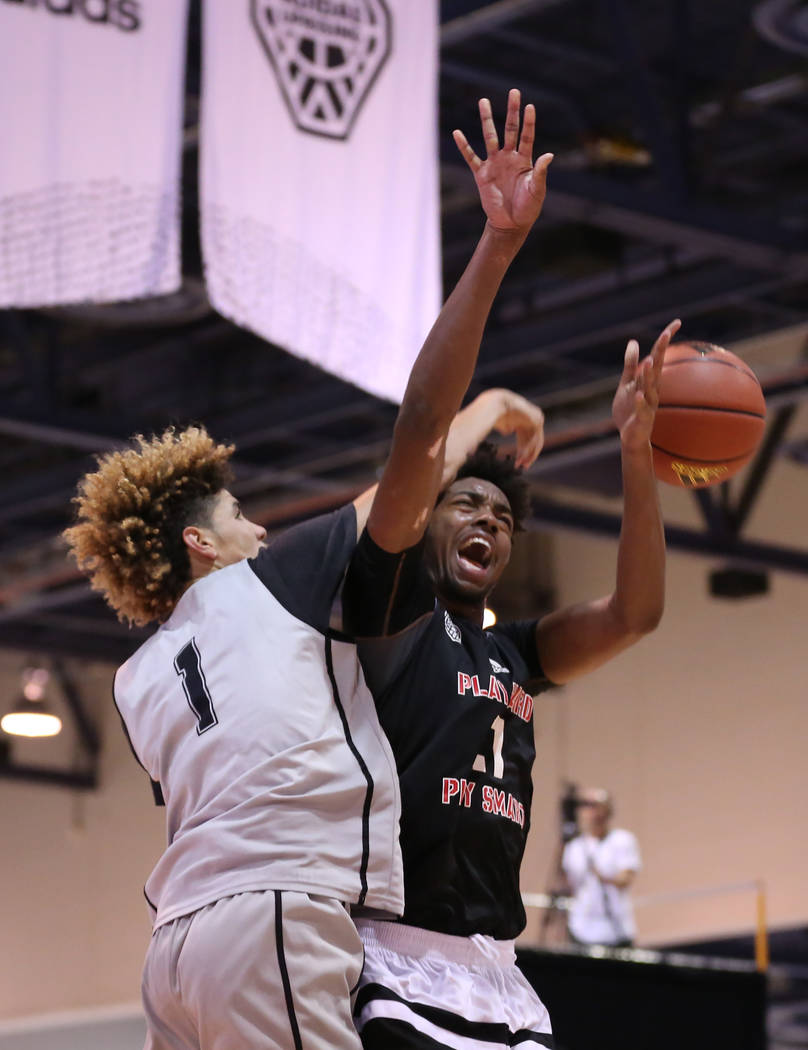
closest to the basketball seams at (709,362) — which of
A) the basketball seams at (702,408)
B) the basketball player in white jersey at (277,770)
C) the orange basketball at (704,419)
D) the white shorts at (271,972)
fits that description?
the orange basketball at (704,419)

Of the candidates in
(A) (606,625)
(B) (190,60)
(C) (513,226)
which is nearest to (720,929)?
(B) (190,60)

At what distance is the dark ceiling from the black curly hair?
433 centimetres

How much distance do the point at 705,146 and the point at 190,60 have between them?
281cm

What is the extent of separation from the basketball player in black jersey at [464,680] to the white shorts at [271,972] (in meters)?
0.17

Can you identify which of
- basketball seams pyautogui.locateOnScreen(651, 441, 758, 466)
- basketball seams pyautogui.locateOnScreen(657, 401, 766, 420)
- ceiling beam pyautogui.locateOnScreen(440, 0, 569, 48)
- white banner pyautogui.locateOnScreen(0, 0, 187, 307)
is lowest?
basketball seams pyautogui.locateOnScreen(651, 441, 758, 466)

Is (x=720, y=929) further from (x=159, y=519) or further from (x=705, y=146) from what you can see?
(x=159, y=519)

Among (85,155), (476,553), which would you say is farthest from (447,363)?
(85,155)

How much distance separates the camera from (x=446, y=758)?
3.28 meters

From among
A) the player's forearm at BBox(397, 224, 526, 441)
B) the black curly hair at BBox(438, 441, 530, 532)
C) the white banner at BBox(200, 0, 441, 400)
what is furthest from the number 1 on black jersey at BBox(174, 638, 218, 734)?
the white banner at BBox(200, 0, 441, 400)

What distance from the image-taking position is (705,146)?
9070 millimetres

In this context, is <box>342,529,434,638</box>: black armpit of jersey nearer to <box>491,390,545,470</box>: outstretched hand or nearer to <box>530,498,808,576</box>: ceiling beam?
<box>491,390,545,470</box>: outstretched hand

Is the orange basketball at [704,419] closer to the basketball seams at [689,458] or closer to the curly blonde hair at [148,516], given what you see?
the basketball seams at [689,458]

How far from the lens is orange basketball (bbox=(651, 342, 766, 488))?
13.0 ft

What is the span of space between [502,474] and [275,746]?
1029 millimetres
